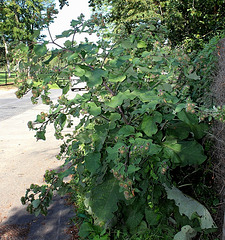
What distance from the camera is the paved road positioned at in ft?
11.2

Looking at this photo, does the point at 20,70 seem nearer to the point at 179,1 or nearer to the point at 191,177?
the point at 191,177

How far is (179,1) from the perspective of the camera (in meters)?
11.7

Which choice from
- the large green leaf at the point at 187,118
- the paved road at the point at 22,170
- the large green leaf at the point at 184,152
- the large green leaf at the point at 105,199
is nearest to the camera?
the large green leaf at the point at 187,118

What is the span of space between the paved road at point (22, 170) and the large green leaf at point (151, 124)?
1.87 m

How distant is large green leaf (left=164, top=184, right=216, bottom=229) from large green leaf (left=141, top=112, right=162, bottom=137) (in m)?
0.58

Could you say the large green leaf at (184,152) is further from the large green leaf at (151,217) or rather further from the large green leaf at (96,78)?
the large green leaf at (96,78)

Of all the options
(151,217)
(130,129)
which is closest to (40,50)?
(130,129)

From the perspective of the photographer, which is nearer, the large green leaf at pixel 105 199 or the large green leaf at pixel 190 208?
the large green leaf at pixel 190 208

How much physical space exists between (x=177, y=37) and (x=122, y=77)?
1069 cm

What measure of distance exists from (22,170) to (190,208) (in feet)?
12.1

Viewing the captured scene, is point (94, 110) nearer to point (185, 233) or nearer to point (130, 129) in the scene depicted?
point (130, 129)

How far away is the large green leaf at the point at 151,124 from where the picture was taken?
76.5 inches

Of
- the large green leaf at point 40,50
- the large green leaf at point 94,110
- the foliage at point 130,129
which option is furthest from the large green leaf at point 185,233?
the large green leaf at point 40,50

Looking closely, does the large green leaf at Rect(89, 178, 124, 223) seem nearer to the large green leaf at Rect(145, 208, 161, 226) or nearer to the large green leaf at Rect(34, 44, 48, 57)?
the large green leaf at Rect(145, 208, 161, 226)
